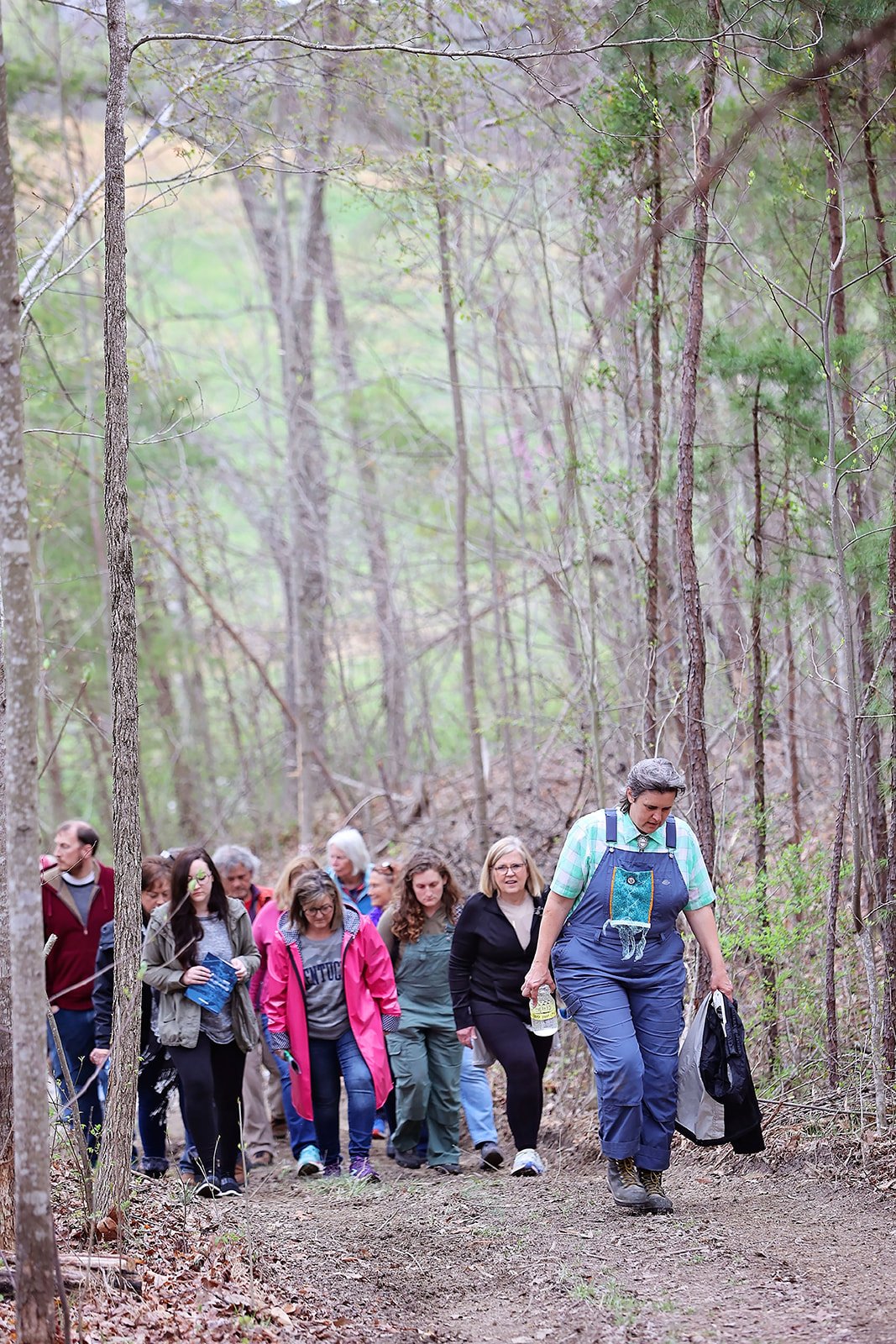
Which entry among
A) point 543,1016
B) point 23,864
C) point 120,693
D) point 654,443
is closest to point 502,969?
point 543,1016

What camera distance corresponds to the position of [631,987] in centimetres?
563

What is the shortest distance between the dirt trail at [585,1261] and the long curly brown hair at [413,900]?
5.00 ft

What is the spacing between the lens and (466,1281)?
4969 mm

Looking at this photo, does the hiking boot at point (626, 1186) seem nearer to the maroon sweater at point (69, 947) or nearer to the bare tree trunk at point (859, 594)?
the bare tree trunk at point (859, 594)

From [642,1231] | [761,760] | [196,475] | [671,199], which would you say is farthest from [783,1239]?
[196,475]

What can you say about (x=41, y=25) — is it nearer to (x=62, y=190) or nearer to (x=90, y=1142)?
(x=62, y=190)

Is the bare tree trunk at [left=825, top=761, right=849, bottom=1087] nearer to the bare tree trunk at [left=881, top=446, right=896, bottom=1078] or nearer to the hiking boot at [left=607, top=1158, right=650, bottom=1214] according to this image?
the bare tree trunk at [left=881, top=446, right=896, bottom=1078]

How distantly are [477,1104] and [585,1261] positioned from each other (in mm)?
2606

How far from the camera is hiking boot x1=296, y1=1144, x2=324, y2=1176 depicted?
7.16m

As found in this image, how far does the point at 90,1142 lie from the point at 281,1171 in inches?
47.4

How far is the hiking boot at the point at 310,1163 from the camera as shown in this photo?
716cm

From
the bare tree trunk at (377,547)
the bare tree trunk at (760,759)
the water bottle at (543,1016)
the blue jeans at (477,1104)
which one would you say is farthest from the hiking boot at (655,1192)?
the bare tree trunk at (377,547)

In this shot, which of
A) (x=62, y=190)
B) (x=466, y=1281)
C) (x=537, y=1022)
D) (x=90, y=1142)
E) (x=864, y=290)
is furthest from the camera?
(x=62, y=190)

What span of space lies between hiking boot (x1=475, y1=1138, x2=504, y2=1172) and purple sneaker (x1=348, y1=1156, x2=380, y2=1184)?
651 millimetres
